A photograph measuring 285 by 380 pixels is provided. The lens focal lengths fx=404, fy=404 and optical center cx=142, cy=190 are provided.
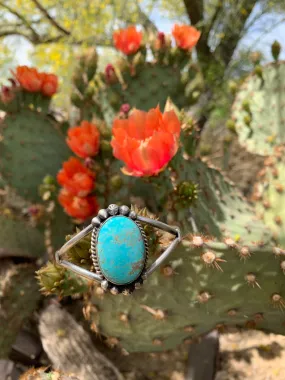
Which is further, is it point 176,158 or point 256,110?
point 256,110

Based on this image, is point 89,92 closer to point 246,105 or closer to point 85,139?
point 85,139

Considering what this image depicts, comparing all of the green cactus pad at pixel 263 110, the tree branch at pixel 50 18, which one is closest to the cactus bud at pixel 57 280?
the green cactus pad at pixel 263 110

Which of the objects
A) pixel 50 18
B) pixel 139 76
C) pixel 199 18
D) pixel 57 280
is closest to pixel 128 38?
pixel 139 76

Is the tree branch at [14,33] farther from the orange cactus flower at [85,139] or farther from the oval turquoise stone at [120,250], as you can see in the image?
the oval turquoise stone at [120,250]

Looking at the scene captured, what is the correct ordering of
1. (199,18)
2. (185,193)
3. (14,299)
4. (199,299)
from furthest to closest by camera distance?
(199,18), (14,299), (185,193), (199,299)

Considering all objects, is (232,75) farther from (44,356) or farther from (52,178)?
(44,356)

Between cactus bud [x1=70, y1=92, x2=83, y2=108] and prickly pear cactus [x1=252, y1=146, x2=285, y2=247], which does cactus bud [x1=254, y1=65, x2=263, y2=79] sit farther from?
cactus bud [x1=70, y1=92, x2=83, y2=108]

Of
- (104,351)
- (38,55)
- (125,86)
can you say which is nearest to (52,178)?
(125,86)
